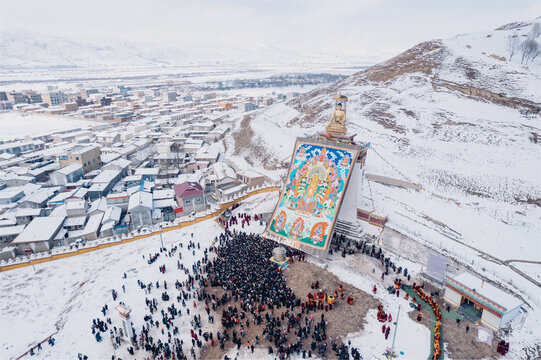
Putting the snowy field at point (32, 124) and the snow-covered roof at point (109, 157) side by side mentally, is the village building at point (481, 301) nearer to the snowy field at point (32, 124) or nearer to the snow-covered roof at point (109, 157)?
the snow-covered roof at point (109, 157)

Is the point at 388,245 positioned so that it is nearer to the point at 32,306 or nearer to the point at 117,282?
the point at 117,282

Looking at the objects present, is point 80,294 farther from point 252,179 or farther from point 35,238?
point 252,179

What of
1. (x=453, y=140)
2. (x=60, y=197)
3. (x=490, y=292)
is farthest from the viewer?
(x=453, y=140)

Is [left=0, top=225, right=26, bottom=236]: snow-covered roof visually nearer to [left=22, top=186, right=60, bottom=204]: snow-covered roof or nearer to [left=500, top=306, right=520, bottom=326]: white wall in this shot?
[left=22, top=186, right=60, bottom=204]: snow-covered roof

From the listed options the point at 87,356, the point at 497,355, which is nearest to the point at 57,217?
the point at 87,356

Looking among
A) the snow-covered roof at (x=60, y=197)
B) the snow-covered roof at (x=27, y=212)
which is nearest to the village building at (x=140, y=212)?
the snow-covered roof at (x=60, y=197)

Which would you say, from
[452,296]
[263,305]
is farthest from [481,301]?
[263,305]

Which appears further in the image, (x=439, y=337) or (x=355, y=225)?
(x=355, y=225)
